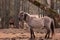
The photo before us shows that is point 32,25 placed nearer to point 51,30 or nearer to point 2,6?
point 51,30

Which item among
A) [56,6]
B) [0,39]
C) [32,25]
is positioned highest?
[56,6]

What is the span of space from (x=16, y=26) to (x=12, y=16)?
1120 mm

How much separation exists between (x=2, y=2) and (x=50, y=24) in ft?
18.1

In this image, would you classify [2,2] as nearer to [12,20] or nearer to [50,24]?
[12,20]

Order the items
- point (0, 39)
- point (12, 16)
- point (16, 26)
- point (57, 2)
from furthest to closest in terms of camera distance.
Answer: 1. point (57, 2)
2. point (12, 16)
3. point (16, 26)
4. point (0, 39)

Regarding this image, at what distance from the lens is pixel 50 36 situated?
7297 mm

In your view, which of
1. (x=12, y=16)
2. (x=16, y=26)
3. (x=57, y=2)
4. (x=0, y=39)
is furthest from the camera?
(x=57, y=2)

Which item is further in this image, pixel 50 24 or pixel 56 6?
pixel 56 6

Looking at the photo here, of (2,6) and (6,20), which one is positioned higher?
(2,6)

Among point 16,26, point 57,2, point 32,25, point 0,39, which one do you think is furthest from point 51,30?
point 57,2

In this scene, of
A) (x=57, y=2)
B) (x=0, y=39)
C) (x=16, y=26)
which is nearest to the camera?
(x=0, y=39)

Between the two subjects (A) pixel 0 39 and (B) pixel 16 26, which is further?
(B) pixel 16 26

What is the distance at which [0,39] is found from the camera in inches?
271

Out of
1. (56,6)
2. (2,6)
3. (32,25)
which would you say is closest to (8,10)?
(2,6)
